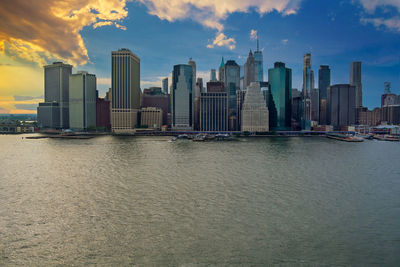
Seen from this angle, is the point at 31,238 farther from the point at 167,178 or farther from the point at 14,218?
the point at 167,178

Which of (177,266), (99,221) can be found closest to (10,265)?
(99,221)

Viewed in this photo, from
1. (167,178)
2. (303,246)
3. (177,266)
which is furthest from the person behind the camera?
(167,178)

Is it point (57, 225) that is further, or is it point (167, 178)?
point (167, 178)

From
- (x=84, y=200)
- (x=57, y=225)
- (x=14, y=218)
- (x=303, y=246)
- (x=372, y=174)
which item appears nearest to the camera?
(x=303, y=246)

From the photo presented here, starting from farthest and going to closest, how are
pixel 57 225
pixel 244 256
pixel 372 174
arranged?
pixel 372 174
pixel 57 225
pixel 244 256

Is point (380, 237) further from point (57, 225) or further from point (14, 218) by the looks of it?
point (14, 218)

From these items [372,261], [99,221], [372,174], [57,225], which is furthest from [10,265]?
[372,174]
